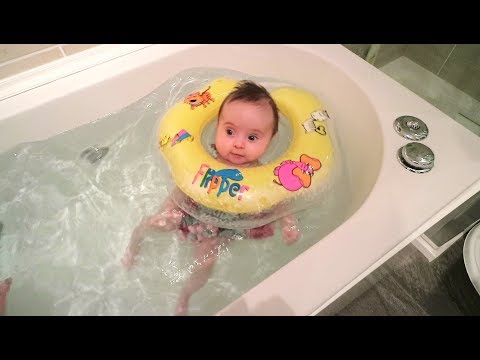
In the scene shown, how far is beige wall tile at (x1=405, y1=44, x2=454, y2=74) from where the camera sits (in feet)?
4.05

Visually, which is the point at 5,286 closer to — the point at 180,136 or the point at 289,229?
the point at 180,136

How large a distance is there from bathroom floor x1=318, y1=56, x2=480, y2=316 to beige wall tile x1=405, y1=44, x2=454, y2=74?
3 centimetres

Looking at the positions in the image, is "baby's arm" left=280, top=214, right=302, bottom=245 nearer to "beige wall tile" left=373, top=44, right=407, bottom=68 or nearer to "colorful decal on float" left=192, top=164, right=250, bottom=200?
"colorful decal on float" left=192, top=164, right=250, bottom=200

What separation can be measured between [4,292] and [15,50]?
0.67 meters

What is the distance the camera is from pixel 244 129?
0.91 meters

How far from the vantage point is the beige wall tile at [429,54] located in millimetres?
1234

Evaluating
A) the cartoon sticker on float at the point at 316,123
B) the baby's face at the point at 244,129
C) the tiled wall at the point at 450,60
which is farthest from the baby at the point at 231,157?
the tiled wall at the point at 450,60

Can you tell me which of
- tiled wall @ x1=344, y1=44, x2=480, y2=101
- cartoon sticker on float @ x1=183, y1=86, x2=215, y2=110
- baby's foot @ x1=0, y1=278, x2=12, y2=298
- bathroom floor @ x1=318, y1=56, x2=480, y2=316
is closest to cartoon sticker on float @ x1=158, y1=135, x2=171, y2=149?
cartoon sticker on float @ x1=183, y1=86, x2=215, y2=110

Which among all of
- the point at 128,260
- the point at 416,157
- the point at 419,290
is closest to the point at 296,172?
the point at 416,157
